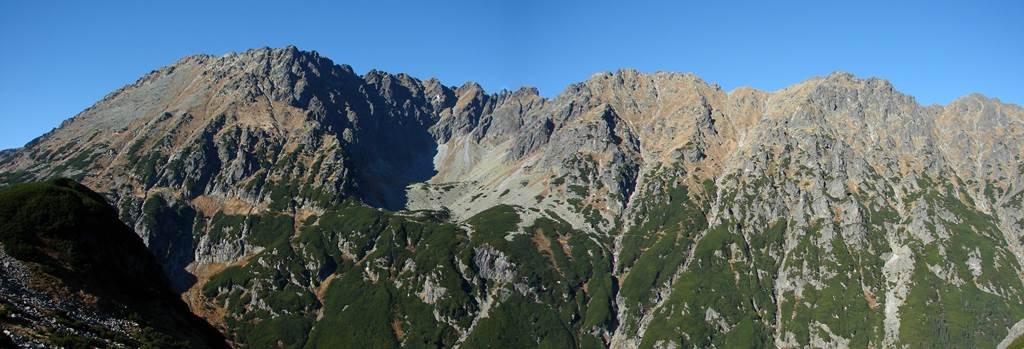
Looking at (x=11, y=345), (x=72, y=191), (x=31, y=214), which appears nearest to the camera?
(x=11, y=345)

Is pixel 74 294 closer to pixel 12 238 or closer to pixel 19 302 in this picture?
pixel 19 302

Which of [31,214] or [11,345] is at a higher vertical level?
[31,214]

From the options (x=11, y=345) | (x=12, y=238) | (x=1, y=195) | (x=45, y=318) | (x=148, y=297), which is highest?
(x=1, y=195)

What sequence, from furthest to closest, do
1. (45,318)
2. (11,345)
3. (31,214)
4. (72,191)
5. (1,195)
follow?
1. (72,191)
2. (1,195)
3. (31,214)
4. (45,318)
5. (11,345)

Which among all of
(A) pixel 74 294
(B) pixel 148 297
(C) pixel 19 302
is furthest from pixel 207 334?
(C) pixel 19 302

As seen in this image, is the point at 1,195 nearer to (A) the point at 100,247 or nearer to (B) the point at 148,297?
(A) the point at 100,247

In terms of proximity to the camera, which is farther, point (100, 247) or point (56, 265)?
point (100, 247)
